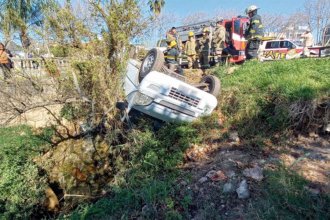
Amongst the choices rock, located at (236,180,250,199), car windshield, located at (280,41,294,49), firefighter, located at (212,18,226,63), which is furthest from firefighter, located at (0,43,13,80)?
car windshield, located at (280,41,294,49)

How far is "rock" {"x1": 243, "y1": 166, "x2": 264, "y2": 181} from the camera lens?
124 inches

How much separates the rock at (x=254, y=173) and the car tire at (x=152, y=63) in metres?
2.41

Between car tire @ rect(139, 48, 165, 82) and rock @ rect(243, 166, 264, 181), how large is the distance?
2.41 metres

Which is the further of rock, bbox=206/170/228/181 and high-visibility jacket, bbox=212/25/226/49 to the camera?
high-visibility jacket, bbox=212/25/226/49

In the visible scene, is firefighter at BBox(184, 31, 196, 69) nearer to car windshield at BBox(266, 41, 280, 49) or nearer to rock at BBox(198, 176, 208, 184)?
rock at BBox(198, 176, 208, 184)

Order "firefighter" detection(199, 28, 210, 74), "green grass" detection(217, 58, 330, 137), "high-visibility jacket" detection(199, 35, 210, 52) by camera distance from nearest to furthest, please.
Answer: "green grass" detection(217, 58, 330, 137) < "firefighter" detection(199, 28, 210, 74) < "high-visibility jacket" detection(199, 35, 210, 52)

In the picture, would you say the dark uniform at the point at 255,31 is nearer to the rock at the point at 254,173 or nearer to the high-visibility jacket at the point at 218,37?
the high-visibility jacket at the point at 218,37

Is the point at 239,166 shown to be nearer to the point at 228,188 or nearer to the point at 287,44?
the point at 228,188

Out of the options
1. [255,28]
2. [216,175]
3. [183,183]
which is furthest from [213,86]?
[255,28]

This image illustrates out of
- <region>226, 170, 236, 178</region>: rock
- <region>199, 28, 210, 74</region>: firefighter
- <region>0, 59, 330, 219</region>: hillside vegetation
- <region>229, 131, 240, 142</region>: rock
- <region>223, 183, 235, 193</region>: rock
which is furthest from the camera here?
<region>199, 28, 210, 74</region>: firefighter

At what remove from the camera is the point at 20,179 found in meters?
4.69

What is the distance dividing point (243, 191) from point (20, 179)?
394 centimetres

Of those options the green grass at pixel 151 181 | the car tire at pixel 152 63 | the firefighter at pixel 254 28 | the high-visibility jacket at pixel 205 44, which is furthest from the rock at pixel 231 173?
the high-visibility jacket at pixel 205 44

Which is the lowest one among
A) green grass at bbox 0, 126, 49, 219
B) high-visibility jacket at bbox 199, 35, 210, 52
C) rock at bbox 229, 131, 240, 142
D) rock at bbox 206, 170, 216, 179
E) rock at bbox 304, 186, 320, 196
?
green grass at bbox 0, 126, 49, 219
